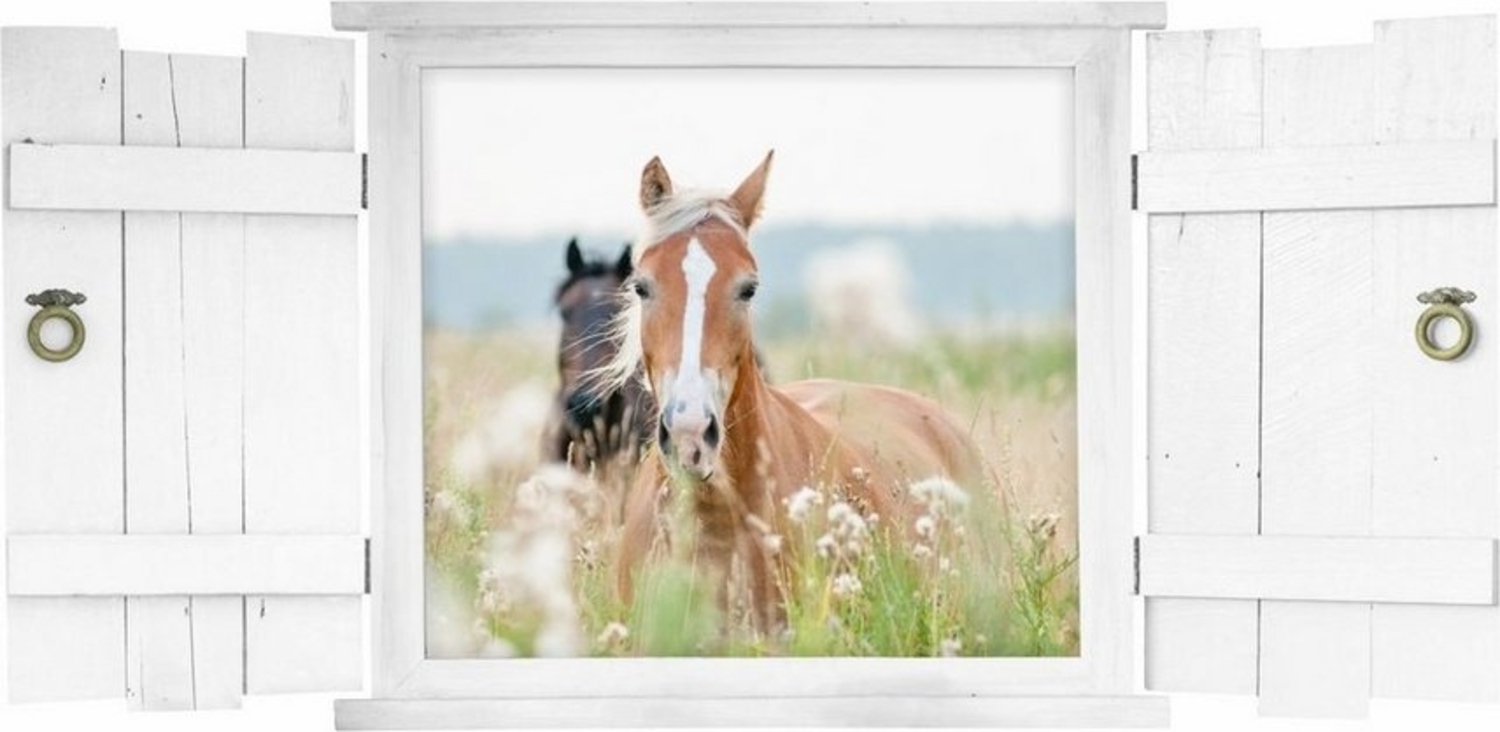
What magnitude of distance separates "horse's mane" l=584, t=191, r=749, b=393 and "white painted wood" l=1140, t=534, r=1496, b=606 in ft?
3.39

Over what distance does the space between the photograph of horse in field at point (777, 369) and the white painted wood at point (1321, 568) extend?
0.65 feet

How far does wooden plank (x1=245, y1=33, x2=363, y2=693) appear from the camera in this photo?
160 inches

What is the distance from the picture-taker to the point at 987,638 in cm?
411

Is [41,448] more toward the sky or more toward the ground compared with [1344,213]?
more toward the ground

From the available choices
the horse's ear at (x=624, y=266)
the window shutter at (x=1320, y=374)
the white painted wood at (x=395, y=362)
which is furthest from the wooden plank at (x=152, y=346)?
the window shutter at (x=1320, y=374)

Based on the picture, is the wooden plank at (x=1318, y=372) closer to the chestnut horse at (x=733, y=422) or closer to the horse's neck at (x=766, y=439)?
the chestnut horse at (x=733, y=422)

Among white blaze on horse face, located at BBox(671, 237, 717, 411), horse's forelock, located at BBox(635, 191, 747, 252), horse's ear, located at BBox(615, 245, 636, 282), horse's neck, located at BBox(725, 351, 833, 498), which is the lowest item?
horse's neck, located at BBox(725, 351, 833, 498)

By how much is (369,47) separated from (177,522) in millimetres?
987

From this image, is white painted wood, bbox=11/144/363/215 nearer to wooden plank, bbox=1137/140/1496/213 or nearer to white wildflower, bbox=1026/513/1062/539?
white wildflower, bbox=1026/513/1062/539

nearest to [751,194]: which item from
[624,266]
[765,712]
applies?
[624,266]

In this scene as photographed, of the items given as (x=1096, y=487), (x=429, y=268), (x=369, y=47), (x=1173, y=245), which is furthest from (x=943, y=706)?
(x=369, y=47)

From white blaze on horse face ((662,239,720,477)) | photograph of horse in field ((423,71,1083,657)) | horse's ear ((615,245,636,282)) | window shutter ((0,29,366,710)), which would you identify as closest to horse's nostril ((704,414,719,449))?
white blaze on horse face ((662,239,720,477))

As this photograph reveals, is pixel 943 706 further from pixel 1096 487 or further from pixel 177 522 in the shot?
pixel 177 522

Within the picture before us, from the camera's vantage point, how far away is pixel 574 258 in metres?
4.11
